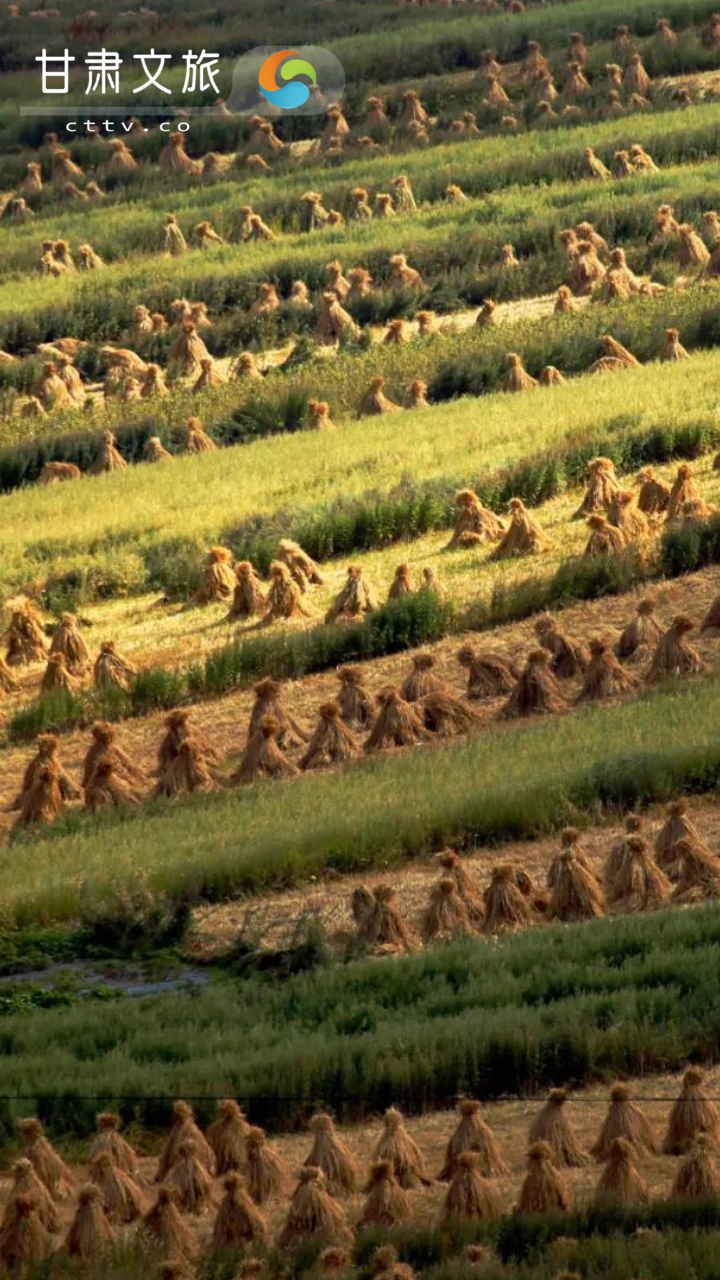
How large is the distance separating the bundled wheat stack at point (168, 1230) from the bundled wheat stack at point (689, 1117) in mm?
2684

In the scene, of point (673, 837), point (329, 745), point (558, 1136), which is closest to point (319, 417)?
point (329, 745)

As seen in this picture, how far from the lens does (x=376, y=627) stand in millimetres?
31094

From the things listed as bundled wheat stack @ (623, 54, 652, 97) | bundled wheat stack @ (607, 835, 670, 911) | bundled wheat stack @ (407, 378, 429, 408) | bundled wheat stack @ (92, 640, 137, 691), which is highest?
bundled wheat stack @ (623, 54, 652, 97)

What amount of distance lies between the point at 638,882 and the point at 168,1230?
20.7 ft

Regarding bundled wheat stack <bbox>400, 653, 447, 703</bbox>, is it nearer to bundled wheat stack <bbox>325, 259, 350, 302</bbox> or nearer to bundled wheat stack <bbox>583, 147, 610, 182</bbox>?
bundled wheat stack <bbox>325, 259, 350, 302</bbox>

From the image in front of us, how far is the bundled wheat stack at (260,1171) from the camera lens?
Result: 1755 centimetres

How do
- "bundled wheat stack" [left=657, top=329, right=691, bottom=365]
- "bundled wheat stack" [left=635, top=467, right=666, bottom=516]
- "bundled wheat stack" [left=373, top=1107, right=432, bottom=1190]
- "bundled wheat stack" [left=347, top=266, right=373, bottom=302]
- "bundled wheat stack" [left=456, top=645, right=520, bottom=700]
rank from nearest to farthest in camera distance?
"bundled wheat stack" [left=373, top=1107, right=432, bottom=1190], "bundled wheat stack" [left=456, top=645, right=520, bottom=700], "bundled wheat stack" [left=635, top=467, right=666, bottom=516], "bundled wheat stack" [left=657, top=329, right=691, bottom=365], "bundled wheat stack" [left=347, top=266, right=373, bottom=302]

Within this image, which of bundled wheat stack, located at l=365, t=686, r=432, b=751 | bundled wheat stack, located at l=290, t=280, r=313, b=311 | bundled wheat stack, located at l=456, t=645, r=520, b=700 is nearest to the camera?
bundled wheat stack, located at l=365, t=686, r=432, b=751

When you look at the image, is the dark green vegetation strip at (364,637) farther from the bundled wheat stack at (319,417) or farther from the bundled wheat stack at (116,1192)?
the bundled wheat stack at (116,1192)

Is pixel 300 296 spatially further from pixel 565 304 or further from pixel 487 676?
pixel 487 676

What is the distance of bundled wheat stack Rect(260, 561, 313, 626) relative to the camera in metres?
32.5

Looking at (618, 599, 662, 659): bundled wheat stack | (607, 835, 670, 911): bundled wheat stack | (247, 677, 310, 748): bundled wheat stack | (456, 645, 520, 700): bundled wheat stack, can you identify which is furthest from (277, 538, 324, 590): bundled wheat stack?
(607, 835, 670, 911): bundled wheat stack

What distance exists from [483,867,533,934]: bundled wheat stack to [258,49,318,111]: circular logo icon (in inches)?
1524

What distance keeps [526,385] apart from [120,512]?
22.0 ft
